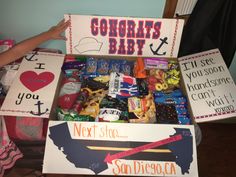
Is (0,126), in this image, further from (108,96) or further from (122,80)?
(122,80)

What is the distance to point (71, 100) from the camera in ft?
4.42

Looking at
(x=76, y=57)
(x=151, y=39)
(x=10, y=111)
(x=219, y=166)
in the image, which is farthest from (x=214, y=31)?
(x=10, y=111)

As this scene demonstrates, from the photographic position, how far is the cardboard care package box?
45.3 inches

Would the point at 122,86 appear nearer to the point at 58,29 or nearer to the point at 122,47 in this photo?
the point at 122,47

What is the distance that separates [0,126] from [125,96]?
61 cm

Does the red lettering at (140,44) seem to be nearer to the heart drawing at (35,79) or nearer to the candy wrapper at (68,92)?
the candy wrapper at (68,92)

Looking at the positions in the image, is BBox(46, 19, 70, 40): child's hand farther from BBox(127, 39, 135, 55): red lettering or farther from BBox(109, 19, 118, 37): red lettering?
BBox(127, 39, 135, 55): red lettering

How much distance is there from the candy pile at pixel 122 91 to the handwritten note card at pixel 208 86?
62 millimetres

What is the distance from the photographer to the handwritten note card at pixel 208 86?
1.24 meters

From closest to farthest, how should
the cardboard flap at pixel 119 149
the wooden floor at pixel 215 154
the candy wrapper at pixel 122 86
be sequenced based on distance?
the cardboard flap at pixel 119 149 → the candy wrapper at pixel 122 86 → the wooden floor at pixel 215 154

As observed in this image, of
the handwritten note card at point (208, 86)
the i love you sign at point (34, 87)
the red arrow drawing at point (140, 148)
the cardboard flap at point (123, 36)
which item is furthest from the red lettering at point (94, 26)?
the red arrow drawing at point (140, 148)

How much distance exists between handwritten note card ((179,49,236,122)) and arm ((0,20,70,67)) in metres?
0.67

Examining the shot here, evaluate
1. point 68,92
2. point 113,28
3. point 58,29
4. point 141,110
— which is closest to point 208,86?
point 141,110

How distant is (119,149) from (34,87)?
1.70ft
